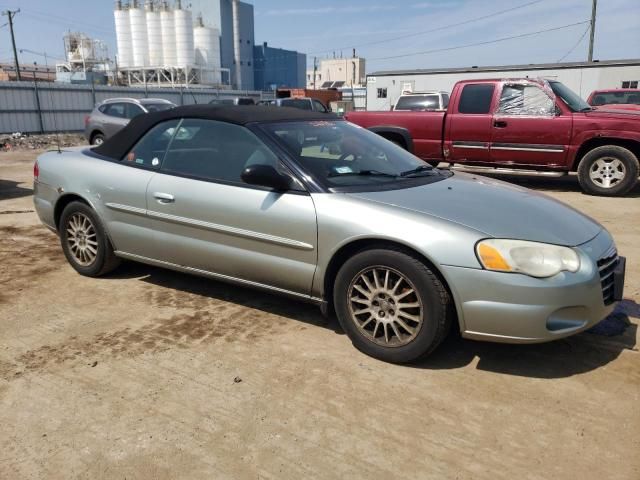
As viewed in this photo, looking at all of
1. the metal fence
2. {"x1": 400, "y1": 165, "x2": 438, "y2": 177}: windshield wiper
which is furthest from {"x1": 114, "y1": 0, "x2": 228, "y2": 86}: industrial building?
{"x1": 400, "y1": 165, "x2": 438, "y2": 177}: windshield wiper

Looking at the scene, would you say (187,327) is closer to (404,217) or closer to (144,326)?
(144,326)

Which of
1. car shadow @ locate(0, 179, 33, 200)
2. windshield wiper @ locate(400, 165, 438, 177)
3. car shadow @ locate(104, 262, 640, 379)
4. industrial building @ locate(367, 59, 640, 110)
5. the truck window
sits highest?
industrial building @ locate(367, 59, 640, 110)

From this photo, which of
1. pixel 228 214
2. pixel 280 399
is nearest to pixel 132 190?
pixel 228 214

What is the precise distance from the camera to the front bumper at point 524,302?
2787 millimetres

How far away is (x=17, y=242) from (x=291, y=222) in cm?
405

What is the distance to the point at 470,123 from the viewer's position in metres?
9.29

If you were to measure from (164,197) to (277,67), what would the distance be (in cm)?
8969

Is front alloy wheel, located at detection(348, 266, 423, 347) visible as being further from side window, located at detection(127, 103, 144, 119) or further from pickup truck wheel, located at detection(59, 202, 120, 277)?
side window, located at detection(127, 103, 144, 119)

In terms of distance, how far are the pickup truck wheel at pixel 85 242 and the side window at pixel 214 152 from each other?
92cm

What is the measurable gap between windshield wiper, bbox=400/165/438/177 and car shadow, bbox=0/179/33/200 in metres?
7.29

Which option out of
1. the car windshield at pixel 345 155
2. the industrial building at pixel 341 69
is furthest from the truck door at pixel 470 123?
the industrial building at pixel 341 69

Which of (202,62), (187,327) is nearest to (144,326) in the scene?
(187,327)

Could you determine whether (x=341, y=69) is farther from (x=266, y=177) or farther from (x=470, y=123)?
(x=266, y=177)

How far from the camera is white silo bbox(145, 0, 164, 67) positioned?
66.6 metres
